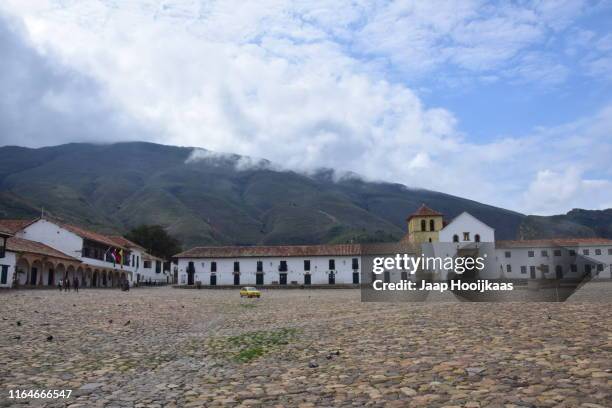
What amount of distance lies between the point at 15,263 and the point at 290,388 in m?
43.6

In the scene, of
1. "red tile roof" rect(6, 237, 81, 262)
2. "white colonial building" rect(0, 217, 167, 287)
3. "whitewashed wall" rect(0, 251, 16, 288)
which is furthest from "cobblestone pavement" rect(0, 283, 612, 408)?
"white colonial building" rect(0, 217, 167, 287)

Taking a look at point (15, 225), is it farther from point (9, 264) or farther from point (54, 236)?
point (9, 264)

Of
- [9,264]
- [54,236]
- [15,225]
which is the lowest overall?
[9,264]

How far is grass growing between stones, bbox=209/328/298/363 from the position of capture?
9.32 m

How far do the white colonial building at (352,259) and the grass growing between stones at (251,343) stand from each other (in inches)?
2164

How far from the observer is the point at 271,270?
68.9 m

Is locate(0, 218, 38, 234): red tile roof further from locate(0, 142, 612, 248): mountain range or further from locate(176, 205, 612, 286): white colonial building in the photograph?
locate(0, 142, 612, 248): mountain range

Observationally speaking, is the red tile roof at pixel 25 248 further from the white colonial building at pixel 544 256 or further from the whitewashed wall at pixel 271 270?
the white colonial building at pixel 544 256

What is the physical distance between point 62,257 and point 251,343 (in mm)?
46835

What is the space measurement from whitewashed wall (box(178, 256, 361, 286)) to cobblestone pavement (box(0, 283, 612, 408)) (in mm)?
54850

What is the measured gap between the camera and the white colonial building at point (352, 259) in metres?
68.1

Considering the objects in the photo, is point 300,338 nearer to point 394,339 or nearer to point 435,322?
point 394,339

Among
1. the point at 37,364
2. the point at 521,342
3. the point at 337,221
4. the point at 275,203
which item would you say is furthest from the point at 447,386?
the point at 275,203

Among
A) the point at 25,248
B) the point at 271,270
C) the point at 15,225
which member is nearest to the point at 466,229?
the point at 271,270
